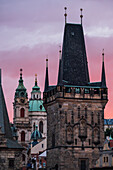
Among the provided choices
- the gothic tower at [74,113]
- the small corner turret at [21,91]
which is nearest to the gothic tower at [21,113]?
the small corner turret at [21,91]

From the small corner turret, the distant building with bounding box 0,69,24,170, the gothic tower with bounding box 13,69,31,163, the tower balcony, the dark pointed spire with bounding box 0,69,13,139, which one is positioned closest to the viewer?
the distant building with bounding box 0,69,24,170

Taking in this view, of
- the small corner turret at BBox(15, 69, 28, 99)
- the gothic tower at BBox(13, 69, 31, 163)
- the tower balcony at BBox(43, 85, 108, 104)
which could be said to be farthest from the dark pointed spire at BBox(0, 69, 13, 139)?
the small corner turret at BBox(15, 69, 28, 99)

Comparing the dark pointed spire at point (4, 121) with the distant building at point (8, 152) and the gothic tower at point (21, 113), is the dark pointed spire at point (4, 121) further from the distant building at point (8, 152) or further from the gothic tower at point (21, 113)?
the gothic tower at point (21, 113)

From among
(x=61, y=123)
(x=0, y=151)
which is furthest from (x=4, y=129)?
(x=61, y=123)

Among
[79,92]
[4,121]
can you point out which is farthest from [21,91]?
[4,121]

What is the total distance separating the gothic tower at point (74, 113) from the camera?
92062 mm

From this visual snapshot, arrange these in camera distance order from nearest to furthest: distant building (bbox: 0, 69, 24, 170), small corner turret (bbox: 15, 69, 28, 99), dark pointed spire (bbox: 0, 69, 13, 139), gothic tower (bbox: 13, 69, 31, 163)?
distant building (bbox: 0, 69, 24, 170) < dark pointed spire (bbox: 0, 69, 13, 139) < gothic tower (bbox: 13, 69, 31, 163) < small corner turret (bbox: 15, 69, 28, 99)

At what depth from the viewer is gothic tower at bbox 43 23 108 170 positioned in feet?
302

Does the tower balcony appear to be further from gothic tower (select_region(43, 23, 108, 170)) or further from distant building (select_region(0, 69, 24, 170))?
distant building (select_region(0, 69, 24, 170))

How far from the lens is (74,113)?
9312 cm

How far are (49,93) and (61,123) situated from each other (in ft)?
21.5

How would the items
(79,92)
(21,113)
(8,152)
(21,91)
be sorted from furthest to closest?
1. (21,113)
2. (21,91)
3. (79,92)
4. (8,152)

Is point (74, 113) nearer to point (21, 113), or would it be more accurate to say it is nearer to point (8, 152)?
point (8, 152)

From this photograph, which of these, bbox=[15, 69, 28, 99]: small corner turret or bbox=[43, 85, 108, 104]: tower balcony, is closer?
bbox=[43, 85, 108, 104]: tower balcony
